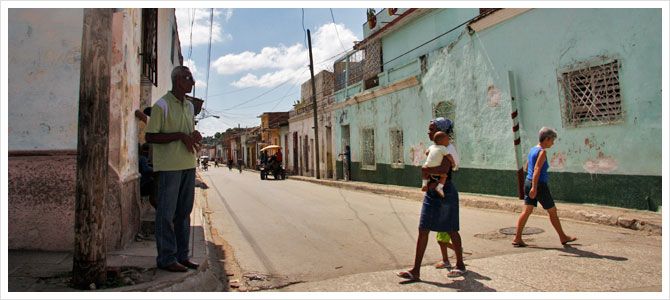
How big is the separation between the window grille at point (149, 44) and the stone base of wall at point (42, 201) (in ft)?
6.76

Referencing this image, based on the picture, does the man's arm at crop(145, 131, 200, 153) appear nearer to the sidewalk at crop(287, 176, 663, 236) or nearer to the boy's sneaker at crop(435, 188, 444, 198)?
the boy's sneaker at crop(435, 188, 444, 198)

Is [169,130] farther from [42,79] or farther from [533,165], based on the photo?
[533,165]

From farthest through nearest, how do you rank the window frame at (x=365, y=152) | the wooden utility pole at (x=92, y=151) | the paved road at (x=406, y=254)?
the window frame at (x=365, y=152) < the paved road at (x=406, y=254) < the wooden utility pole at (x=92, y=151)

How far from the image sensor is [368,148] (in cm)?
1636

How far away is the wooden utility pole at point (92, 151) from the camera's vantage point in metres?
2.73

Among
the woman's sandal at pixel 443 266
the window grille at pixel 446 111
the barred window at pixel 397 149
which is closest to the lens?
the woman's sandal at pixel 443 266

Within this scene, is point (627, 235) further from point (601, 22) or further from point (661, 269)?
point (601, 22)

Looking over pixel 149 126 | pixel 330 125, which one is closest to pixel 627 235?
pixel 149 126

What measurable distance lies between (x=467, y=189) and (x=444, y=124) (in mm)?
7670

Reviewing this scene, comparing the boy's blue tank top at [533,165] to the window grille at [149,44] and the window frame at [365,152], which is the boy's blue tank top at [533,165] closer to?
the window grille at [149,44]

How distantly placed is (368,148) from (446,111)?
5235mm

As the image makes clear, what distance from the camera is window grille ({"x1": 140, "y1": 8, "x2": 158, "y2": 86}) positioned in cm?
562

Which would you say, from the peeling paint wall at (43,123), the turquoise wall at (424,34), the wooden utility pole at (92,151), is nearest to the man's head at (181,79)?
the wooden utility pole at (92,151)

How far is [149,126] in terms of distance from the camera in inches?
128
